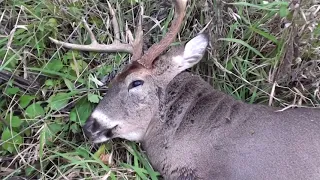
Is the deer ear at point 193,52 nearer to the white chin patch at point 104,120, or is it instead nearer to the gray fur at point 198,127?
the gray fur at point 198,127

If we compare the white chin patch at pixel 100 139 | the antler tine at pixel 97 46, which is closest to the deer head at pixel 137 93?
the white chin patch at pixel 100 139

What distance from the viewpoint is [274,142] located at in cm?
452

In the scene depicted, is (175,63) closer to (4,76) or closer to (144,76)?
(144,76)

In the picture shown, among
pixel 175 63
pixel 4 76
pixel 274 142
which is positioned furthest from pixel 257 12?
pixel 4 76

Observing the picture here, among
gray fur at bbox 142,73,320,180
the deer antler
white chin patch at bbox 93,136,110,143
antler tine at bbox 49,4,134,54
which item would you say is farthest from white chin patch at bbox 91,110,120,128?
antler tine at bbox 49,4,134,54

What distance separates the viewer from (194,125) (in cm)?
466

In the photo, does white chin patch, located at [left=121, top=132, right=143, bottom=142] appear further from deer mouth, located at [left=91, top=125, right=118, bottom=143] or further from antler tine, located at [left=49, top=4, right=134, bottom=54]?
antler tine, located at [left=49, top=4, right=134, bottom=54]

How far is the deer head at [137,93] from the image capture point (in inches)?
186

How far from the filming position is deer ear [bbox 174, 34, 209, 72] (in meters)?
4.85

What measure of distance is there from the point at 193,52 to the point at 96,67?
37.8 inches

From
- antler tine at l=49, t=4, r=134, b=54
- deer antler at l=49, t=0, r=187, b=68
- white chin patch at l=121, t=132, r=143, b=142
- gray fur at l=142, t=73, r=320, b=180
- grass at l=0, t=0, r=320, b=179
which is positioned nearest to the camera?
gray fur at l=142, t=73, r=320, b=180

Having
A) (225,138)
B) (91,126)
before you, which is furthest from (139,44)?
(225,138)

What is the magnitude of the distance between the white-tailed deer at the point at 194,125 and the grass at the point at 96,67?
0.31 metres

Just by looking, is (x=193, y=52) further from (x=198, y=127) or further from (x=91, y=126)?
(x=91, y=126)
